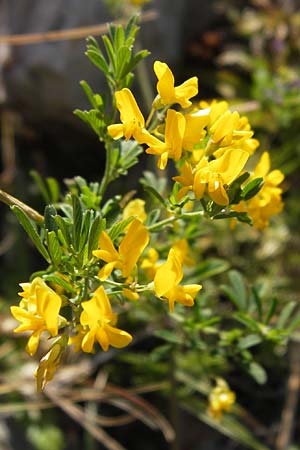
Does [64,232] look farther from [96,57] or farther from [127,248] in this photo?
[96,57]

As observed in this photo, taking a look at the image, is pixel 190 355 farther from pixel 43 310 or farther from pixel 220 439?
pixel 43 310

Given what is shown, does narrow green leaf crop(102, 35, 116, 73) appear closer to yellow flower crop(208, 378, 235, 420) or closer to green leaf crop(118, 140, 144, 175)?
green leaf crop(118, 140, 144, 175)

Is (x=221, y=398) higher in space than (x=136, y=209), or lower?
lower

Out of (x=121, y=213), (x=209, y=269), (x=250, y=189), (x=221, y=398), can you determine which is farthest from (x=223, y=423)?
(x=250, y=189)

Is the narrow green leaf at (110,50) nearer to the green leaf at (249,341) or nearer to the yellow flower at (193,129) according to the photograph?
the yellow flower at (193,129)

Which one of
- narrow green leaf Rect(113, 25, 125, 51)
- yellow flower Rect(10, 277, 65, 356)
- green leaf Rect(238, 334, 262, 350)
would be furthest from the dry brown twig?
yellow flower Rect(10, 277, 65, 356)
